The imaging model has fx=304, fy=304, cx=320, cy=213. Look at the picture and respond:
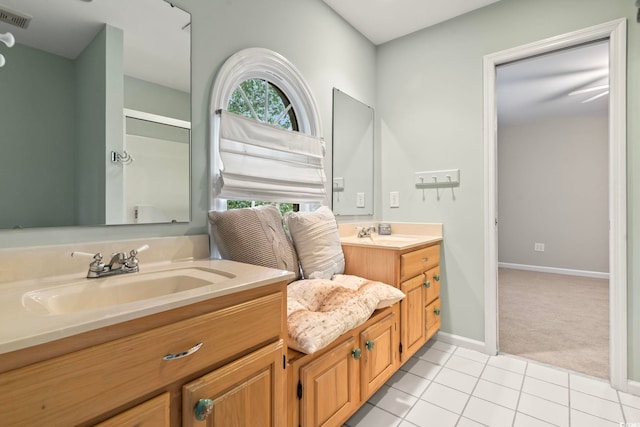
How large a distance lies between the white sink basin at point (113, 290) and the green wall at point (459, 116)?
1937 mm

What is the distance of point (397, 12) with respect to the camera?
234 cm

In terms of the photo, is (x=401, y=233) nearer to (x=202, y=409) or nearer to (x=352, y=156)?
(x=352, y=156)

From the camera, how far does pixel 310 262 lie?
1755mm

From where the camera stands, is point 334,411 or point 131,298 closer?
point 131,298

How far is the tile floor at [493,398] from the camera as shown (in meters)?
1.51

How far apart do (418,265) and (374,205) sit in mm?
827

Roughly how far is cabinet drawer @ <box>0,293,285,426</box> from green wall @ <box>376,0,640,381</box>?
194 centimetres

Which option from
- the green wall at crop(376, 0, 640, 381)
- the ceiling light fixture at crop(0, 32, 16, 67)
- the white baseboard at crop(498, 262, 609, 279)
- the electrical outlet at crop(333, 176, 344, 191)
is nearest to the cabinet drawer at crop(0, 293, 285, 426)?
the ceiling light fixture at crop(0, 32, 16, 67)

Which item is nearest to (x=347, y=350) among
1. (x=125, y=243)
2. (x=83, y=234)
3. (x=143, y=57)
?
(x=125, y=243)

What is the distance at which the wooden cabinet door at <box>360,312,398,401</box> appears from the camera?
1462mm

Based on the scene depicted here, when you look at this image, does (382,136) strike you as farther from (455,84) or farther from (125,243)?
(125,243)

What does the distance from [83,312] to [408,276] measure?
1663 millimetres

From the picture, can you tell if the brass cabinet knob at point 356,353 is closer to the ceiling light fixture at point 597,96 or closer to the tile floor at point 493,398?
the tile floor at point 493,398

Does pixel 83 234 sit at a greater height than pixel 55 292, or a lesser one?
greater
